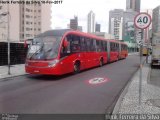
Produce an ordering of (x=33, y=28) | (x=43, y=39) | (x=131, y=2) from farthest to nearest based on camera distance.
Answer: (x=33, y=28) < (x=131, y=2) < (x=43, y=39)

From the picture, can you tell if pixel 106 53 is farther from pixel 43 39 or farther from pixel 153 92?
pixel 153 92

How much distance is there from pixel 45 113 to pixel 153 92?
4.72 metres

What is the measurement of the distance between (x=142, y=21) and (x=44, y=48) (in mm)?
7374

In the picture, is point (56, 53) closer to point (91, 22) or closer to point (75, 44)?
point (75, 44)

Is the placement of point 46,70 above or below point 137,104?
above

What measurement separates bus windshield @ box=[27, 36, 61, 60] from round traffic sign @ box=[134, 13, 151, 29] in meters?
6.83

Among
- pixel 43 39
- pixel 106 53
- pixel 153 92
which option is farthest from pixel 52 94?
pixel 106 53

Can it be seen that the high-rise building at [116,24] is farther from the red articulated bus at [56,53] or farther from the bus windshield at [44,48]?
the bus windshield at [44,48]

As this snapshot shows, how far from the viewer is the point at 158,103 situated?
768cm

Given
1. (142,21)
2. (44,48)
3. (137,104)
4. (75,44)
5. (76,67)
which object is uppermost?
(142,21)

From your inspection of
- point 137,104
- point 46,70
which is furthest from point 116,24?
point 137,104

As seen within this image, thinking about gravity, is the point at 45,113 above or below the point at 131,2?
below

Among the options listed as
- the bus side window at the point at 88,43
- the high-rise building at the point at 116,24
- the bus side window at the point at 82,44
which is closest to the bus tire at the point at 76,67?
the bus side window at the point at 82,44

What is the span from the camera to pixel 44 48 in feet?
45.5
